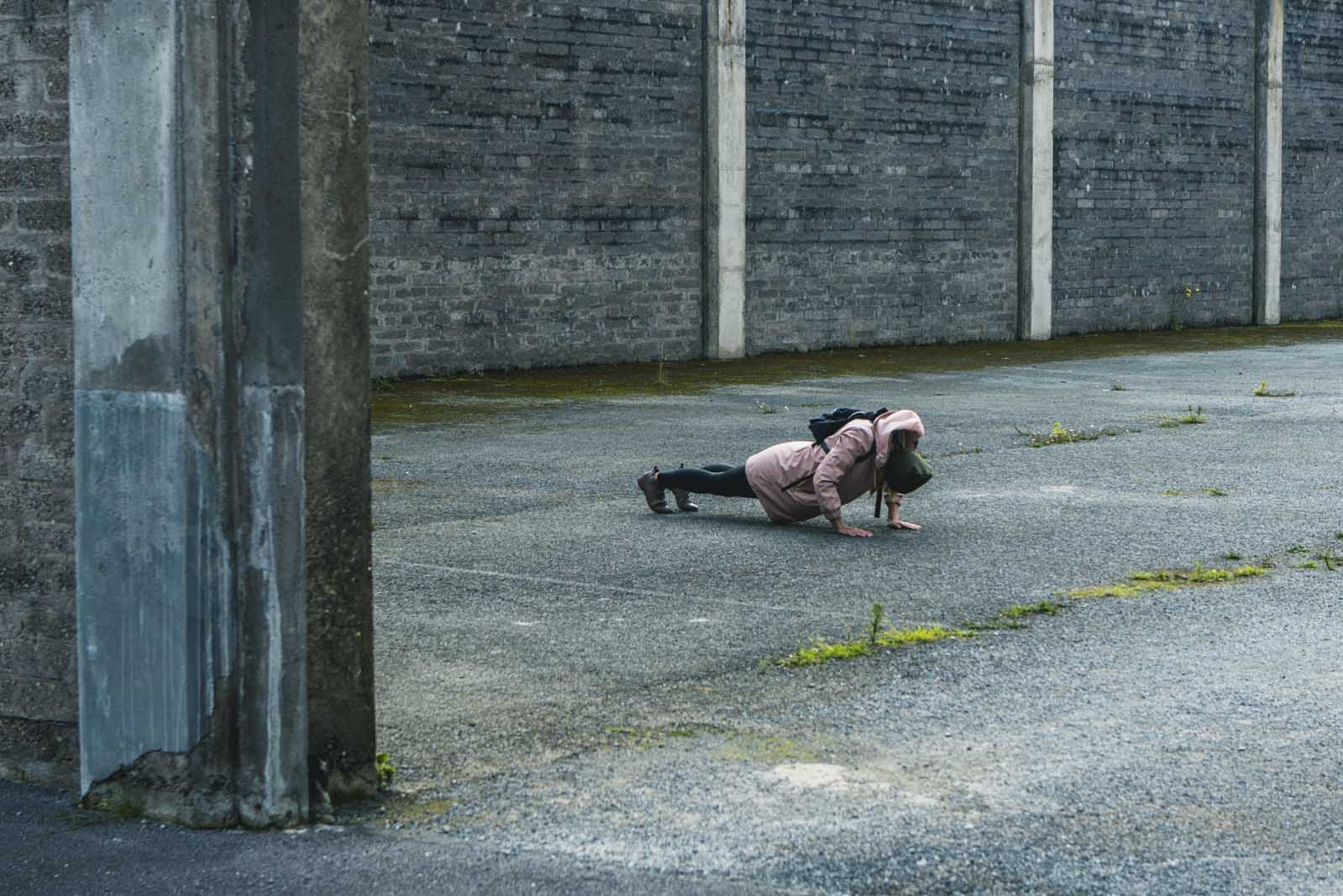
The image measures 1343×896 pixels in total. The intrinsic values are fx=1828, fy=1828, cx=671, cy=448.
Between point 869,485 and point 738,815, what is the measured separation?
173 inches

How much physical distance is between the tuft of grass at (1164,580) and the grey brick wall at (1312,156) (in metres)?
22.1

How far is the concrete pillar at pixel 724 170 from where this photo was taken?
68.2ft

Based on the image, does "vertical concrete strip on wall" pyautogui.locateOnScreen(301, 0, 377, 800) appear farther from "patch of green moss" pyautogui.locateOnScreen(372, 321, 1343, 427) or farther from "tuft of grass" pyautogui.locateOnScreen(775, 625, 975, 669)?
"patch of green moss" pyautogui.locateOnScreen(372, 321, 1343, 427)

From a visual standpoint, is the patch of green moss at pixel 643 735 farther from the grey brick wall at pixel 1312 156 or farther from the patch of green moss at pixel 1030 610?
the grey brick wall at pixel 1312 156

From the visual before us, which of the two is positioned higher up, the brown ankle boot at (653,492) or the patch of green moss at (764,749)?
the brown ankle boot at (653,492)

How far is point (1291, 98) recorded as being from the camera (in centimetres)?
2814

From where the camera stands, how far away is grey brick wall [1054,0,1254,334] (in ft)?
82.1

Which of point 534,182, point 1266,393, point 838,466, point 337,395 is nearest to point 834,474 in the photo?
point 838,466

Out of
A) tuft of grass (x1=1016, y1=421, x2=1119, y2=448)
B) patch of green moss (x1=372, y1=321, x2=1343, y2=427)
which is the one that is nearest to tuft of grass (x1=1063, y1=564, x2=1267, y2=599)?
tuft of grass (x1=1016, y1=421, x2=1119, y2=448)

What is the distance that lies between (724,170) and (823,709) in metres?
16.0

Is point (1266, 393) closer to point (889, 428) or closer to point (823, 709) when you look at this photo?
point (889, 428)

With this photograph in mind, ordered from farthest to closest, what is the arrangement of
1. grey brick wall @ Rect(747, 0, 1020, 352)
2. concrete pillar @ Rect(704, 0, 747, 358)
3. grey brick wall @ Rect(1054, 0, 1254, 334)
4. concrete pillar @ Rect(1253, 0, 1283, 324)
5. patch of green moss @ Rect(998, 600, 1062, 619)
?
concrete pillar @ Rect(1253, 0, 1283, 324) → grey brick wall @ Rect(1054, 0, 1254, 334) → grey brick wall @ Rect(747, 0, 1020, 352) → concrete pillar @ Rect(704, 0, 747, 358) → patch of green moss @ Rect(998, 600, 1062, 619)

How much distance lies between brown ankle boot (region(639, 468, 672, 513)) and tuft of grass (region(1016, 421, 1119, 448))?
389cm

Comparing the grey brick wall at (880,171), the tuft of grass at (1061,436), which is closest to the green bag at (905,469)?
the tuft of grass at (1061,436)
